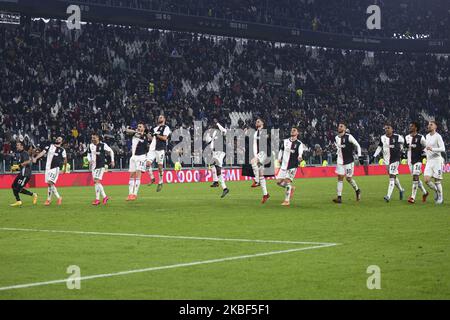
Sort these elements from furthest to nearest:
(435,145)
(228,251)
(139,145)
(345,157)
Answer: (139,145), (345,157), (435,145), (228,251)

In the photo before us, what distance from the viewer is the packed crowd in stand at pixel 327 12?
6250 cm

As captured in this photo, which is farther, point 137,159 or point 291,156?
point 137,159

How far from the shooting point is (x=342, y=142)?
2578 centimetres

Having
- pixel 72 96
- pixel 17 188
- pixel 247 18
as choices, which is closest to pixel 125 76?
pixel 72 96

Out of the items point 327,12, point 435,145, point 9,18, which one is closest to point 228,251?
point 435,145

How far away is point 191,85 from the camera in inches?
2328

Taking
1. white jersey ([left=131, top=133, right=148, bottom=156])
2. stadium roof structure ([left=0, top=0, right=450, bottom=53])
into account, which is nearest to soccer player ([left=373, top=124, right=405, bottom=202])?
white jersey ([left=131, top=133, right=148, bottom=156])

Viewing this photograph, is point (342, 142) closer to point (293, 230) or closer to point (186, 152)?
point (293, 230)

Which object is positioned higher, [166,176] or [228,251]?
[166,176]

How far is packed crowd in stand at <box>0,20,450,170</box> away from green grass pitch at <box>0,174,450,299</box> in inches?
843

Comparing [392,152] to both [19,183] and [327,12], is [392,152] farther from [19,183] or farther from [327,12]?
[327,12]

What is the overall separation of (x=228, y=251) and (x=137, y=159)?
13.1 metres

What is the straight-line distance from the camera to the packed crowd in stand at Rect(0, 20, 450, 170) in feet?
155

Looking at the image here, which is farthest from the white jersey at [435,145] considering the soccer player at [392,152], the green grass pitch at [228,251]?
the soccer player at [392,152]
